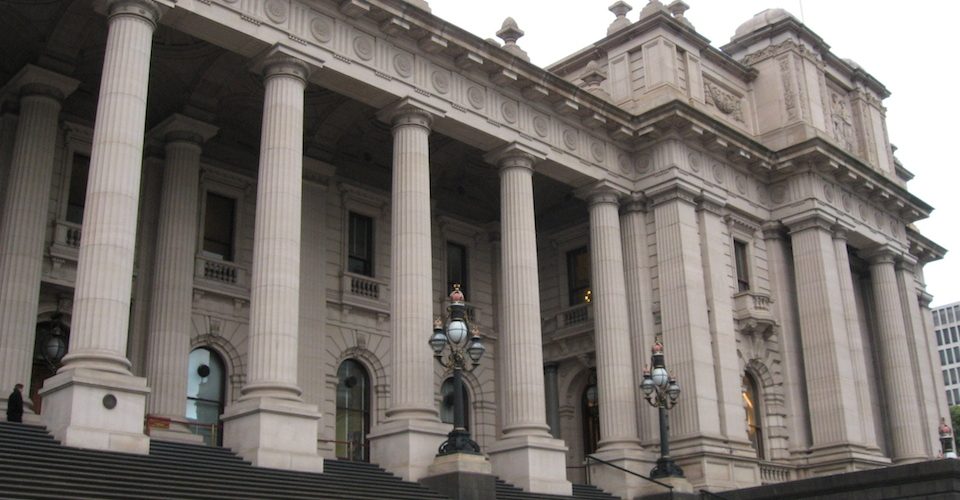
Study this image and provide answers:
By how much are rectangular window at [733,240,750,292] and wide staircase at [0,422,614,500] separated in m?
15.3

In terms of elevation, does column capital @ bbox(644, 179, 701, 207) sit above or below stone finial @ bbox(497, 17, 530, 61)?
below

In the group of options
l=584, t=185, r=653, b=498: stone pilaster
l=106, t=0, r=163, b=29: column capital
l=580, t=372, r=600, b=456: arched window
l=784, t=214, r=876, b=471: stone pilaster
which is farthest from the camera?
l=580, t=372, r=600, b=456: arched window

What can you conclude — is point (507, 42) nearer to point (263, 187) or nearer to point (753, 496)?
point (263, 187)

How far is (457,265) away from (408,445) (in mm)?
13314

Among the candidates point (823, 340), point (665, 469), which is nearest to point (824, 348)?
point (823, 340)

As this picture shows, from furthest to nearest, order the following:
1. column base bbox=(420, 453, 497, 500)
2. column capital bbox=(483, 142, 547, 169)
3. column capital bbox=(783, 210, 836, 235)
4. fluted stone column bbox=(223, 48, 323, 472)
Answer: column capital bbox=(783, 210, 836, 235) → column capital bbox=(483, 142, 547, 169) → column base bbox=(420, 453, 497, 500) → fluted stone column bbox=(223, 48, 323, 472)

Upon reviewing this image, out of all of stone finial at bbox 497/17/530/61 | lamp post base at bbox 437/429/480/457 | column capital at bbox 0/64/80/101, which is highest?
stone finial at bbox 497/17/530/61

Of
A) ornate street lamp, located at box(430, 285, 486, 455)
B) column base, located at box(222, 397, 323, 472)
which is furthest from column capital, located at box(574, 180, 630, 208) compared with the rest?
column base, located at box(222, 397, 323, 472)

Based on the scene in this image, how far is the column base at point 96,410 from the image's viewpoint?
55.9ft

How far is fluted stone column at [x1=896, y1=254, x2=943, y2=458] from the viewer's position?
37.0 m

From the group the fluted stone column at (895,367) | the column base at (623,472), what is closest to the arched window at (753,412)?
the column base at (623,472)

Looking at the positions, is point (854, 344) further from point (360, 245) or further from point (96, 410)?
point (96, 410)

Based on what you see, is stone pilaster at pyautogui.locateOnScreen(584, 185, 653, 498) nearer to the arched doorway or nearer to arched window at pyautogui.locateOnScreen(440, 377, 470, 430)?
arched window at pyautogui.locateOnScreen(440, 377, 470, 430)

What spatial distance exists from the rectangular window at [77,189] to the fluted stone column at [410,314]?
7727 mm
